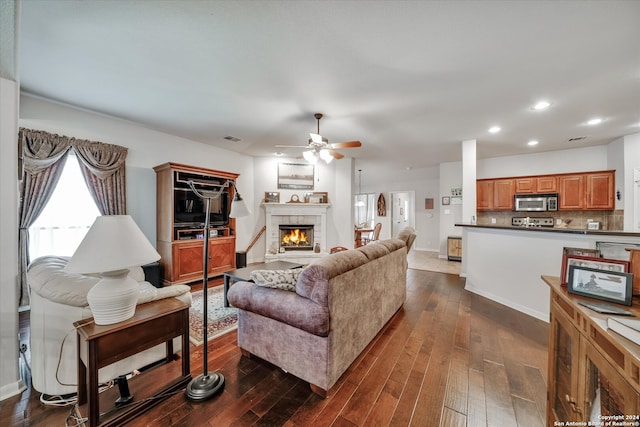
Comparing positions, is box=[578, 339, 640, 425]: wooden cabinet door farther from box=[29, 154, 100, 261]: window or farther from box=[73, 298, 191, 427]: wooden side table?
box=[29, 154, 100, 261]: window

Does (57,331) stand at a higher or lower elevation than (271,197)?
lower

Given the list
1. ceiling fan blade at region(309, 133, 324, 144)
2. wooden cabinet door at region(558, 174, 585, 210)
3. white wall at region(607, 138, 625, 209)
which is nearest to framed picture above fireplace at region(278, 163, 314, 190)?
ceiling fan blade at region(309, 133, 324, 144)

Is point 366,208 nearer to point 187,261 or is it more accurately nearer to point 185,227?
point 185,227

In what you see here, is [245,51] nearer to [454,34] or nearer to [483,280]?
[454,34]

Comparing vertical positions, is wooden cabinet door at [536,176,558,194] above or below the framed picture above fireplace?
below

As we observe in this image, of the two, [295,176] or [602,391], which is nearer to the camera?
[602,391]

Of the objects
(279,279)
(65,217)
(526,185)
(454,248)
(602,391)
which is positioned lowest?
(454,248)

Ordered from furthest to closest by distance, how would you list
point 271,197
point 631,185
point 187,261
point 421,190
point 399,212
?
1. point 399,212
2. point 421,190
3. point 271,197
4. point 631,185
5. point 187,261

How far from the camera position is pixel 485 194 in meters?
5.51

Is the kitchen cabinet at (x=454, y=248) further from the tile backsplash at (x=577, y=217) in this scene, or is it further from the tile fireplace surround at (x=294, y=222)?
the tile fireplace surround at (x=294, y=222)

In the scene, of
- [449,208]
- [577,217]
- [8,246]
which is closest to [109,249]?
[8,246]

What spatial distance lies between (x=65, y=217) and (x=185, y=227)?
1.47 metres

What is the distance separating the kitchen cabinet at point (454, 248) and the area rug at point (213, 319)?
5.30 m

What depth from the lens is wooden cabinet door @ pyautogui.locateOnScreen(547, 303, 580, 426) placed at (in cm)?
96
